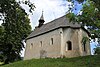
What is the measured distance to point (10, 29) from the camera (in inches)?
722

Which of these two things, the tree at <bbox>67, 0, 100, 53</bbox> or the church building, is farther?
the church building

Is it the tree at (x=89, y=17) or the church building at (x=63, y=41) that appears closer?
the tree at (x=89, y=17)

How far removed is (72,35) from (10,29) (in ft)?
55.1

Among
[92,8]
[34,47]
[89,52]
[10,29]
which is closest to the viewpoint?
[10,29]

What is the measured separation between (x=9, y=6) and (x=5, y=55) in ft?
109

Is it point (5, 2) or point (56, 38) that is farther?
point (56, 38)

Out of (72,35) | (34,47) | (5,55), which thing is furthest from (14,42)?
(72,35)

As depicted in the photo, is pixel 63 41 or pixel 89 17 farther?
pixel 63 41

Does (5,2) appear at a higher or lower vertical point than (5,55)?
higher

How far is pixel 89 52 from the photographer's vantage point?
113 feet

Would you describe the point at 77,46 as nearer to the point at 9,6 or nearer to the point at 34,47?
the point at 34,47

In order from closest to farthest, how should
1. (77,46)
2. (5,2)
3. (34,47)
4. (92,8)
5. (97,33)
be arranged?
(5,2), (92,8), (97,33), (77,46), (34,47)

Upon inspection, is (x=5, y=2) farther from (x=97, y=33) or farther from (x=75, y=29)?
(x=75, y=29)

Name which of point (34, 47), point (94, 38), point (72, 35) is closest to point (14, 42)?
point (34, 47)
